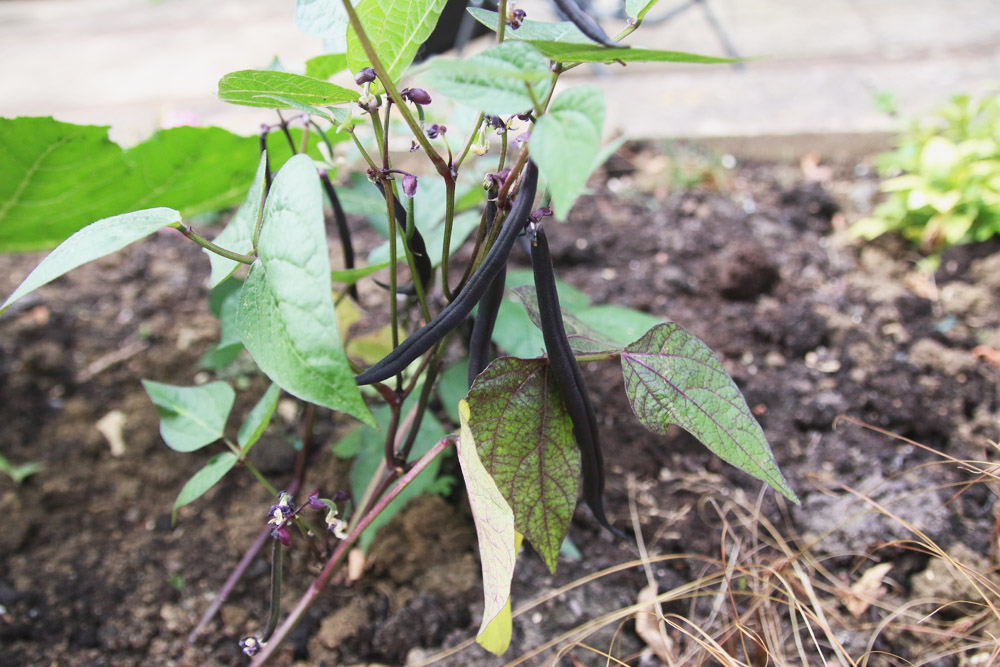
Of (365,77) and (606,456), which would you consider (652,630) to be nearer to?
(606,456)

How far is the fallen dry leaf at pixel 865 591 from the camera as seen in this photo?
35.1 inches

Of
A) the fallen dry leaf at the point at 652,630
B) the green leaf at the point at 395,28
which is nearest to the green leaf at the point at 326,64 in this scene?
the green leaf at the point at 395,28

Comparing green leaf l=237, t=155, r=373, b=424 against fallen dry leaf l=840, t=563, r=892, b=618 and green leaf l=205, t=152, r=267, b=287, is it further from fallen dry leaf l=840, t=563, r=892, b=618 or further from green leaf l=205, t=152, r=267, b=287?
fallen dry leaf l=840, t=563, r=892, b=618

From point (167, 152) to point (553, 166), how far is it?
0.80m

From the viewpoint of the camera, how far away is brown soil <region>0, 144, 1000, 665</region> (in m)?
0.91

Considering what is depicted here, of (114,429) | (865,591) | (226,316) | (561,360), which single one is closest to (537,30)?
(561,360)

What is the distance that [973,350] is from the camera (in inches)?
50.3

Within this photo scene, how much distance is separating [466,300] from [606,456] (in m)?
0.62

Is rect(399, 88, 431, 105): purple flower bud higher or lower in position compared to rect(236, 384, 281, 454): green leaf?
higher

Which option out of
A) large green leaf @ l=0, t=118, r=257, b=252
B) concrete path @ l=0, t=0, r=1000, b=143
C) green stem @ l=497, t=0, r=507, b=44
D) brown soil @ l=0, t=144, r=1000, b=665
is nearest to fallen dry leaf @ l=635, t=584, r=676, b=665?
brown soil @ l=0, t=144, r=1000, b=665

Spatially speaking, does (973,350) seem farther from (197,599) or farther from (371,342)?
(197,599)

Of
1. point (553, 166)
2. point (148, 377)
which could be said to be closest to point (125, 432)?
point (148, 377)

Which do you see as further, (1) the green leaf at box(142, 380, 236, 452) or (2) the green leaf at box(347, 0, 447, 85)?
(1) the green leaf at box(142, 380, 236, 452)

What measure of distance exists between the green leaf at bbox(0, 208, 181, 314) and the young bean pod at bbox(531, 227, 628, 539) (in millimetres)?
285
